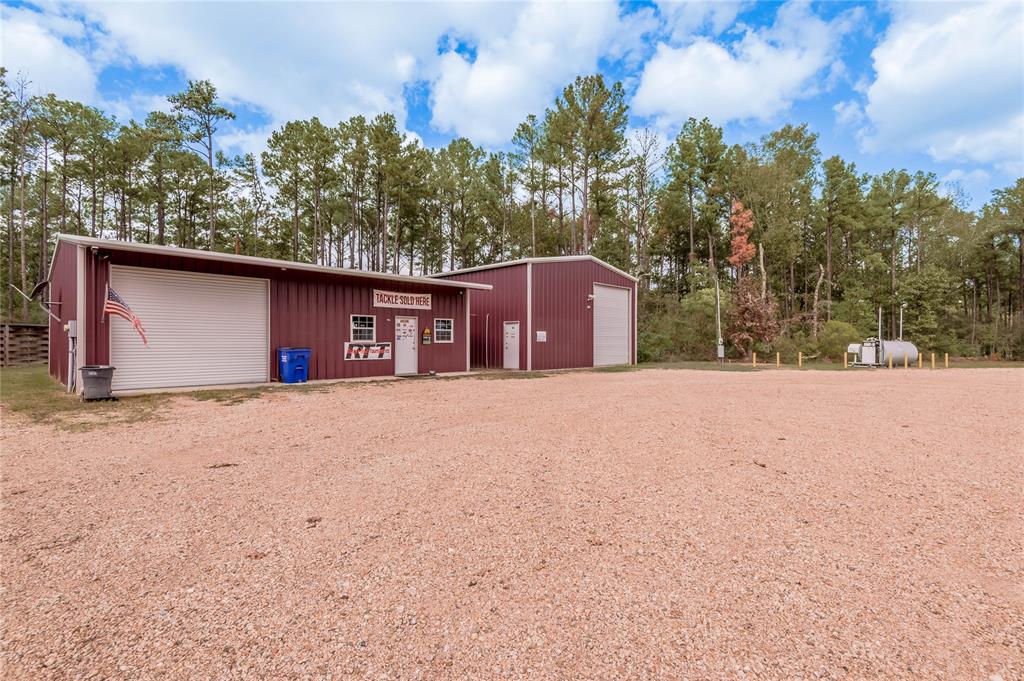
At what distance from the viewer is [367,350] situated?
1388 centimetres

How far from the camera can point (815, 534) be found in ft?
9.62

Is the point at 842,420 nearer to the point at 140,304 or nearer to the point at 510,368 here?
the point at 510,368

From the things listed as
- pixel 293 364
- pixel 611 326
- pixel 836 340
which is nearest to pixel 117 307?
pixel 293 364

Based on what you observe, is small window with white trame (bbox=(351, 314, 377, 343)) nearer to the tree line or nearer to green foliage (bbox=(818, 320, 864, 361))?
the tree line

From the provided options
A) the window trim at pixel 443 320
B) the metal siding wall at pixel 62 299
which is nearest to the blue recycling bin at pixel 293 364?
the metal siding wall at pixel 62 299

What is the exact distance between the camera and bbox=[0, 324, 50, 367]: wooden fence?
17.0m

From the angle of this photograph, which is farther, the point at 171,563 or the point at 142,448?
the point at 142,448

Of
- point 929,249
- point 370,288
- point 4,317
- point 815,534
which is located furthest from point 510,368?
point 929,249

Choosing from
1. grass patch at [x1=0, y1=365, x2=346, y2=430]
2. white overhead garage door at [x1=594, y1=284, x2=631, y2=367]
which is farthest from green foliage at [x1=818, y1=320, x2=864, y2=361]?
grass patch at [x1=0, y1=365, x2=346, y2=430]

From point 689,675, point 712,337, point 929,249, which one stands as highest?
point 929,249

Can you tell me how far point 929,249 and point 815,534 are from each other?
146ft

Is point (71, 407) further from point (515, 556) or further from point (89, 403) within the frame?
point (515, 556)

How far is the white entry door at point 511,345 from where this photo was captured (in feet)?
58.5

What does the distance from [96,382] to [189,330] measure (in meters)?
2.62
